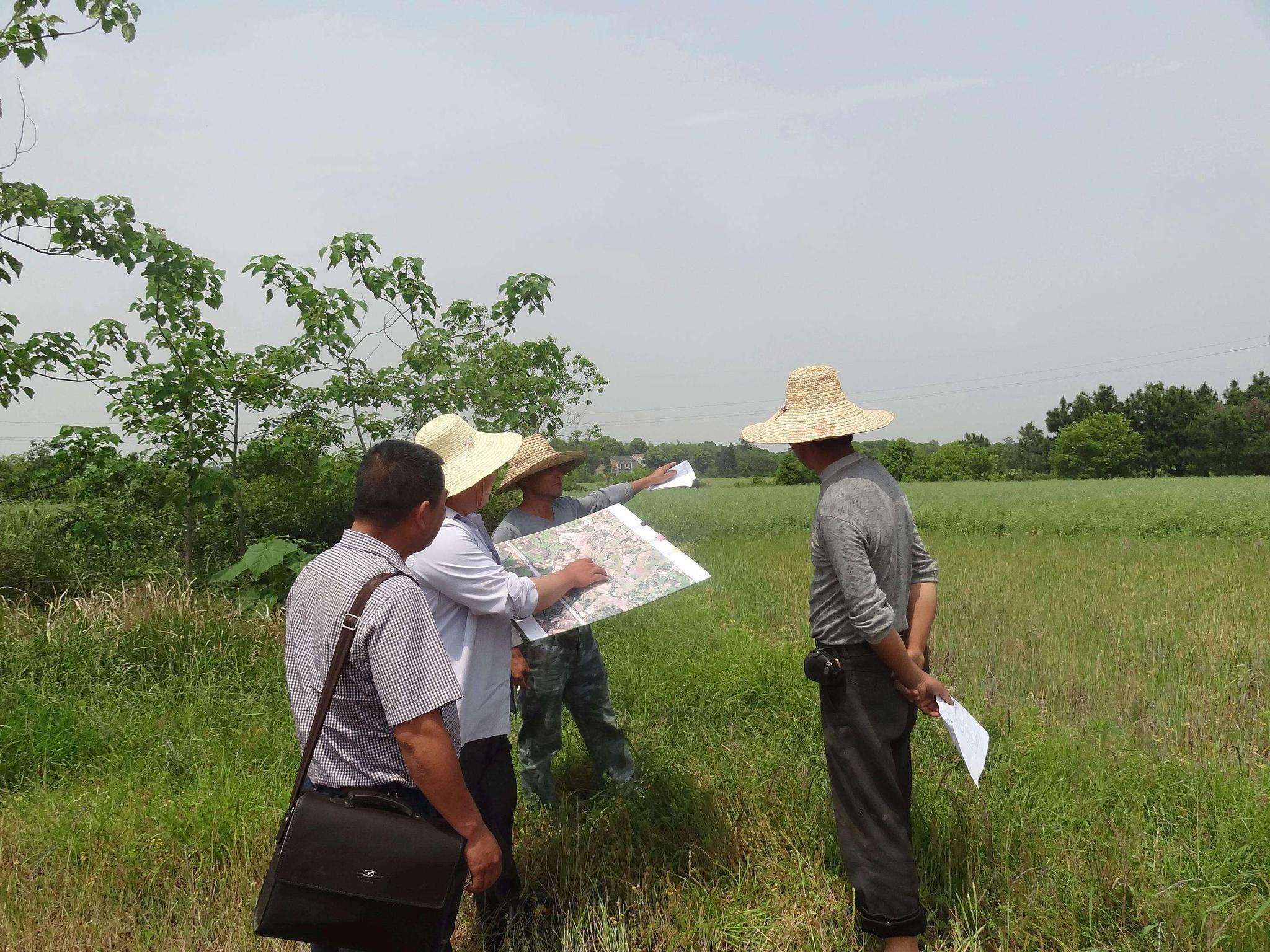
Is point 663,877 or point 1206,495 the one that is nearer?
point 663,877

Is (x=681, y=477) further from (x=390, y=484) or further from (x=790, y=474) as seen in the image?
(x=790, y=474)

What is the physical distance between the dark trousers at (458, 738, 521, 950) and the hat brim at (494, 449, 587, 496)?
123cm

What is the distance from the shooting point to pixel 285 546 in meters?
6.20

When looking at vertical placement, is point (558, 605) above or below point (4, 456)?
below

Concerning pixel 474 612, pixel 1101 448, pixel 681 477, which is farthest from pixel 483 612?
pixel 1101 448

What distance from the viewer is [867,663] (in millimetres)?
2439

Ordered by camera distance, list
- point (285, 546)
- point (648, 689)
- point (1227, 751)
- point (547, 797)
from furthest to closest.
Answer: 1. point (285, 546)
2. point (648, 689)
3. point (1227, 751)
4. point (547, 797)

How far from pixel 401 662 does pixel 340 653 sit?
0.13m

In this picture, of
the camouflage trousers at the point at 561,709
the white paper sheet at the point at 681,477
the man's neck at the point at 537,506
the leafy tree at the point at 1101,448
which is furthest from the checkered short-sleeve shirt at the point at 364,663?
the leafy tree at the point at 1101,448

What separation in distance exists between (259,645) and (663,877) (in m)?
3.87

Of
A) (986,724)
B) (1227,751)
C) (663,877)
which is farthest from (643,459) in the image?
(1227,751)

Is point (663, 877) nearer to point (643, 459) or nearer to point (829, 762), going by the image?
point (829, 762)

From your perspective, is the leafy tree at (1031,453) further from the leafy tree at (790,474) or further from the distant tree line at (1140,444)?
the leafy tree at (790,474)

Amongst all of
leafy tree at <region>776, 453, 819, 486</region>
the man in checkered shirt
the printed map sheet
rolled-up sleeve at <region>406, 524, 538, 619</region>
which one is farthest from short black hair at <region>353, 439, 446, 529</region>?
leafy tree at <region>776, 453, 819, 486</region>
